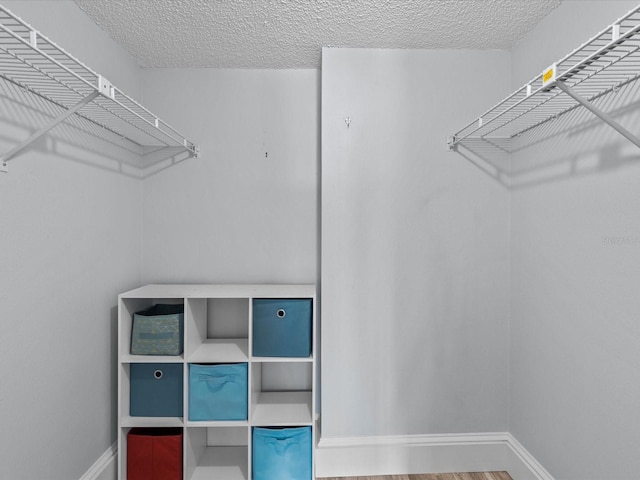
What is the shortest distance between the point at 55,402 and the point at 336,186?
156 centimetres

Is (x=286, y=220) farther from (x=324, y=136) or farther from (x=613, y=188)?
(x=613, y=188)

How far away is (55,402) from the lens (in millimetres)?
1483

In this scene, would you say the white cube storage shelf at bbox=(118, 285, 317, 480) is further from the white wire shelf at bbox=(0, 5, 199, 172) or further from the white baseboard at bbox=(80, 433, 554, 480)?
the white wire shelf at bbox=(0, 5, 199, 172)

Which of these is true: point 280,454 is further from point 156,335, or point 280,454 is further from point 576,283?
point 576,283

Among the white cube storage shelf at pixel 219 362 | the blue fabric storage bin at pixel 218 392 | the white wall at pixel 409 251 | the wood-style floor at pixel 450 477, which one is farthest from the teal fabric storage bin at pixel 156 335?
the wood-style floor at pixel 450 477

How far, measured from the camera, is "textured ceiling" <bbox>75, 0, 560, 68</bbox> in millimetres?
1653

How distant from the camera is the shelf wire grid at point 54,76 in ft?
3.31

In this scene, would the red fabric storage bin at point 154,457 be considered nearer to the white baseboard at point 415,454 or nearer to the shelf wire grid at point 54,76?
the white baseboard at point 415,454

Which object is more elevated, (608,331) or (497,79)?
(497,79)

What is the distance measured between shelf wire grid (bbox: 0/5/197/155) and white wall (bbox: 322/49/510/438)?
0.98 metres

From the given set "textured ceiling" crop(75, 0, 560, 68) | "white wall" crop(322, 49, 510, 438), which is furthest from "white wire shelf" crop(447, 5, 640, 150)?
"textured ceiling" crop(75, 0, 560, 68)

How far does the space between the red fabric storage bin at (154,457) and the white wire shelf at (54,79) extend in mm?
1364

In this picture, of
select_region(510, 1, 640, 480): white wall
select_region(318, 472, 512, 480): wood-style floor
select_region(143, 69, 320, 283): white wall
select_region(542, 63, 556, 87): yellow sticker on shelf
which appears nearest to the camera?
select_region(542, 63, 556, 87): yellow sticker on shelf

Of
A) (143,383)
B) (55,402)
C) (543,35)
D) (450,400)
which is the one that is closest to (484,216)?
(543,35)
